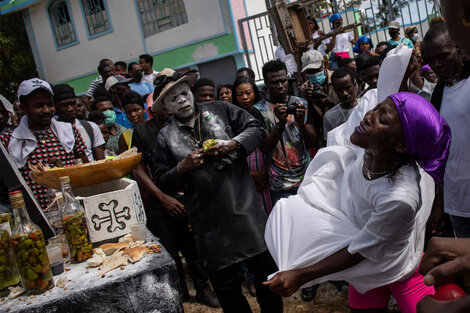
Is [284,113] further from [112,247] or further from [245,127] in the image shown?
[112,247]

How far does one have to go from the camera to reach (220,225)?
293 cm

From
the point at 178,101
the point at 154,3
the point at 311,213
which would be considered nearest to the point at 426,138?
the point at 311,213

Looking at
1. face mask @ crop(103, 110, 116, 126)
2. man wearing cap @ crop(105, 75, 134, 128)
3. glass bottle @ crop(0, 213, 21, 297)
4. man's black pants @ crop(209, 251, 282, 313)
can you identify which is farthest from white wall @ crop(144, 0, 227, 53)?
glass bottle @ crop(0, 213, 21, 297)

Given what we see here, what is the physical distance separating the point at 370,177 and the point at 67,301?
56.8 inches

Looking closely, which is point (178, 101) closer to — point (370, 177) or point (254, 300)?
point (370, 177)

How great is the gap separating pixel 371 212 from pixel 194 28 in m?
10.3

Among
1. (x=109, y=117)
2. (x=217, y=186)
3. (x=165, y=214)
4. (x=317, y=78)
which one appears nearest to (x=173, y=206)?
(x=165, y=214)

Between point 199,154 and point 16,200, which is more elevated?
point 16,200

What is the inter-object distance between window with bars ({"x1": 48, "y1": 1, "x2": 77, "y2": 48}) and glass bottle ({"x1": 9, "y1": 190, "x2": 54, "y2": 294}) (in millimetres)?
13520

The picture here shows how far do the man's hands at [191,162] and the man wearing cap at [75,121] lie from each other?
1.55m

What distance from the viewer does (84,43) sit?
13.7 m

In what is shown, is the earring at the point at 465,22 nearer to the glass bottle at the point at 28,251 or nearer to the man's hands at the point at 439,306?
the man's hands at the point at 439,306

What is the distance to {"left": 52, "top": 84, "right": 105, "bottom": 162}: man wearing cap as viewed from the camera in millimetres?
4172

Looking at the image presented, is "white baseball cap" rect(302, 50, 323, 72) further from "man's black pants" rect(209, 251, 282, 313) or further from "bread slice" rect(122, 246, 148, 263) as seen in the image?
"bread slice" rect(122, 246, 148, 263)
